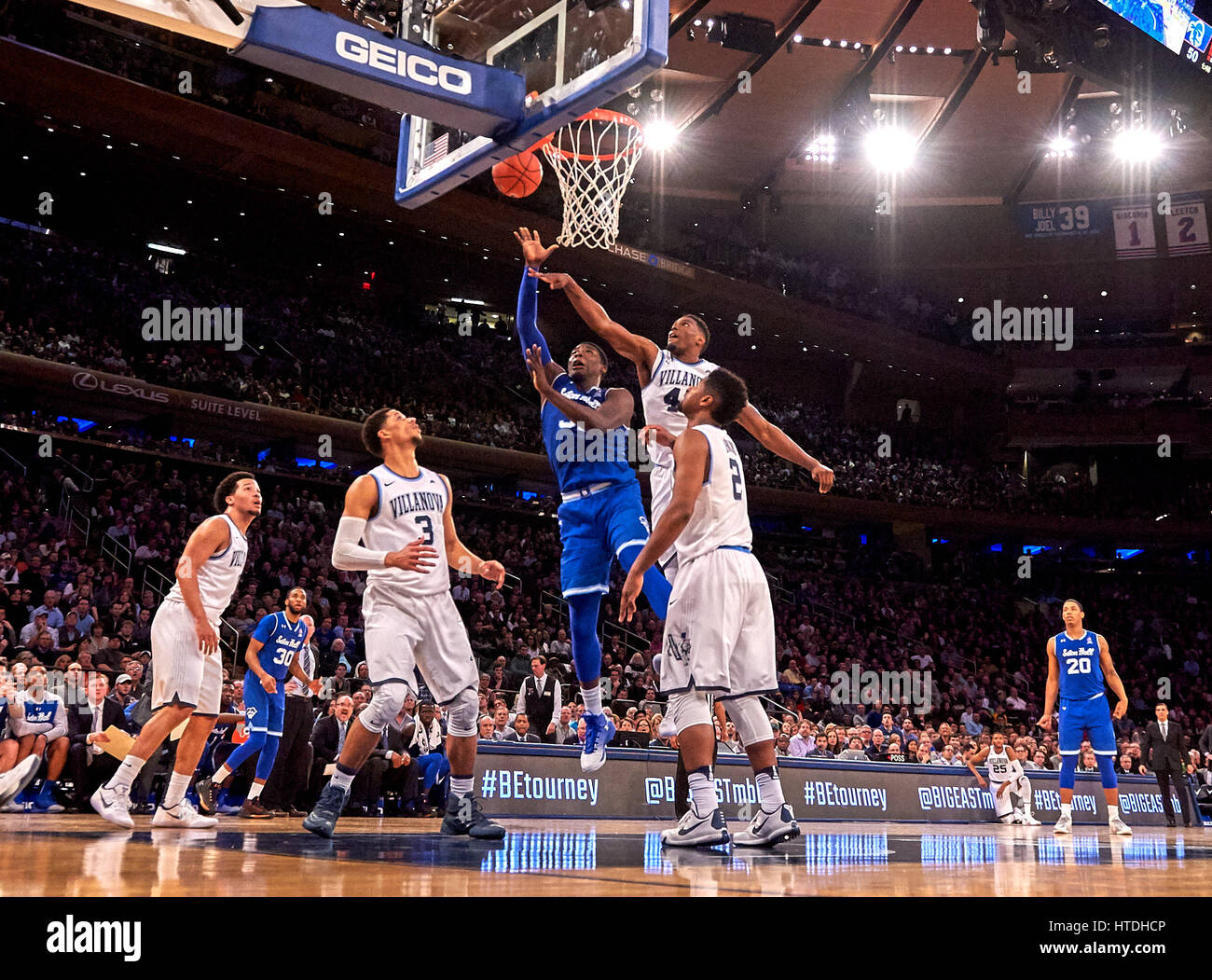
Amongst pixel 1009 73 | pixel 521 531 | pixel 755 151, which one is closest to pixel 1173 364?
pixel 1009 73

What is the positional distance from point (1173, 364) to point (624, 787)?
26317 mm

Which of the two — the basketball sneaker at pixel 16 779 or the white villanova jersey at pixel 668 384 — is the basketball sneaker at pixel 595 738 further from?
the basketball sneaker at pixel 16 779

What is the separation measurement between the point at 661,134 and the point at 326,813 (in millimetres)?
23065

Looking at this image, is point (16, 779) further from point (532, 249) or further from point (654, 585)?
point (532, 249)

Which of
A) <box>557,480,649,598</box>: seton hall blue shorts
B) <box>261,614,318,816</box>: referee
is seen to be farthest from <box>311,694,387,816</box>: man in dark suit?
<box>557,480,649,598</box>: seton hall blue shorts

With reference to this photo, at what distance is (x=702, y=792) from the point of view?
558 centimetres

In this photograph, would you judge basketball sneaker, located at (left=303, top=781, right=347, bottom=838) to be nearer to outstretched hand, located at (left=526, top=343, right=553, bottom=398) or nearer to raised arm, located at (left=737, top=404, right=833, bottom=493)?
outstretched hand, located at (left=526, top=343, right=553, bottom=398)

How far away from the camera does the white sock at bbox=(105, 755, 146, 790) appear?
6.83 m

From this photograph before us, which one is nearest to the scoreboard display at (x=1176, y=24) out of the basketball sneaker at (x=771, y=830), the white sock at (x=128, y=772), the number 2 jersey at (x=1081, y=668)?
the number 2 jersey at (x=1081, y=668)

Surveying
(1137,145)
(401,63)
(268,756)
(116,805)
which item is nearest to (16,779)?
(268,756)

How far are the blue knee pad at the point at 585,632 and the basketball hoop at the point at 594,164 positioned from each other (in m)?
3.92
